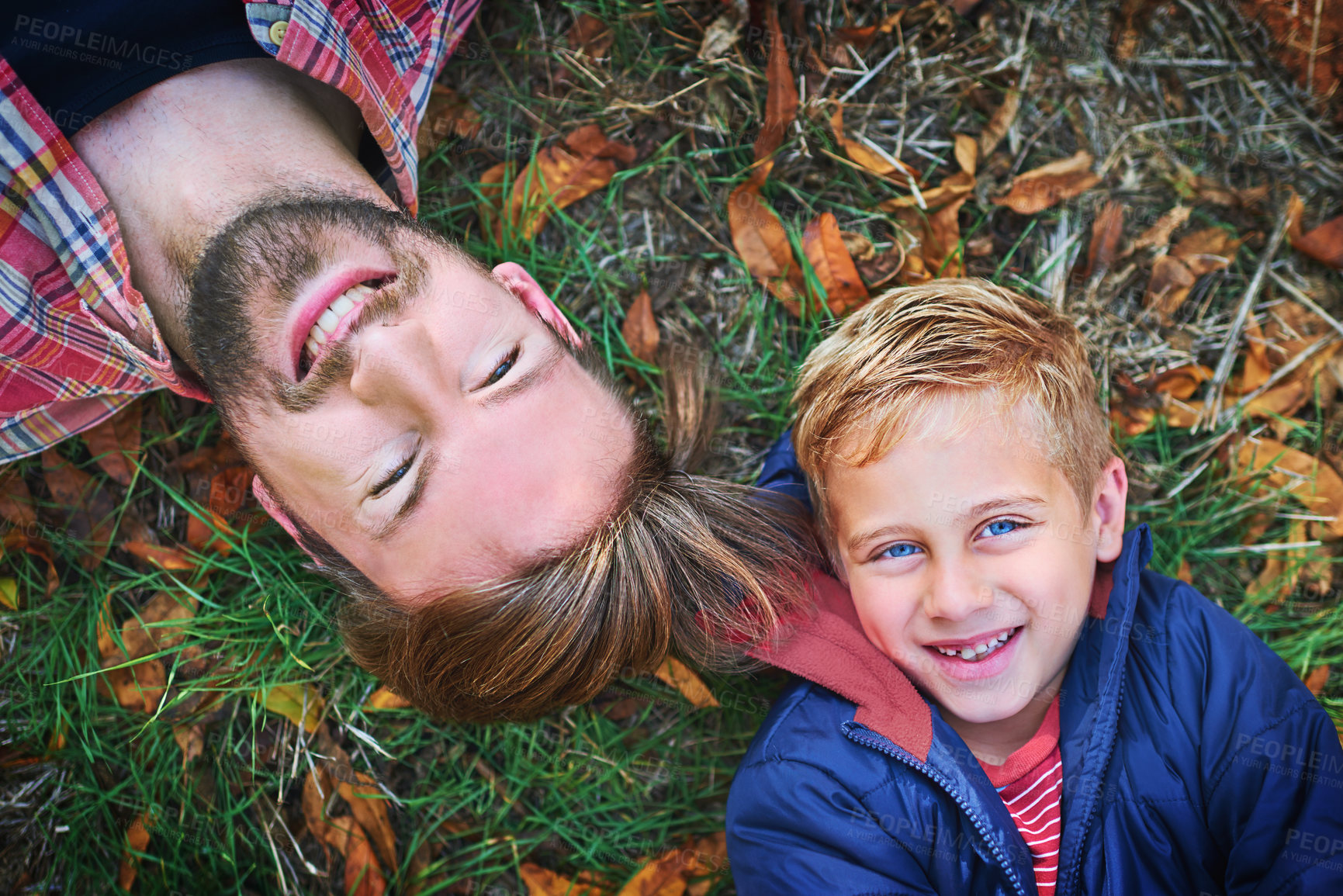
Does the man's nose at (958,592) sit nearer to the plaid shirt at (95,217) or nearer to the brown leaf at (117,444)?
the plaid shirt at (95,217)

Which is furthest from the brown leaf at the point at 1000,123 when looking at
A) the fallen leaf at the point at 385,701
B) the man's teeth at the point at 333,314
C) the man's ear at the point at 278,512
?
the fallen leaf at the point at 385,701

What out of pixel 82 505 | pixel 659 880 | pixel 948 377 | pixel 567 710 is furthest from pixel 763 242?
pixel 82 505

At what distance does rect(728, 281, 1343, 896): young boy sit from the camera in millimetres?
2338

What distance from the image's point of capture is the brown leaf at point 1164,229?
326cm

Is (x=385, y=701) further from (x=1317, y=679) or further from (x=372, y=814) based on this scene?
(x=1317, y=679)

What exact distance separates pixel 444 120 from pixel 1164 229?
2.90 m

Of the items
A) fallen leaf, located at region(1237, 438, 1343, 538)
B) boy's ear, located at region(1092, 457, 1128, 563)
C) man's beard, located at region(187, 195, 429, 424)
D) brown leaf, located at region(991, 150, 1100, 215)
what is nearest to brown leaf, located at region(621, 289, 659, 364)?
man's beard, located at region(187, 195, 429, 424)

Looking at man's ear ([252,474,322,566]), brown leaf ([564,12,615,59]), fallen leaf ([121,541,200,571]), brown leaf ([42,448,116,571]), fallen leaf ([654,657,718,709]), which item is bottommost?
fallen leaf ([654,657,718,709])

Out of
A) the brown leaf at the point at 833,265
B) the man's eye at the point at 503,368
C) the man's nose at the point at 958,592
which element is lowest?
the man's nose at the point at 958,592

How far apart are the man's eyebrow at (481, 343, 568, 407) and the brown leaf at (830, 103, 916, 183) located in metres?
1.58

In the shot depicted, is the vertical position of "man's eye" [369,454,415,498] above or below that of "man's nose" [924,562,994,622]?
above

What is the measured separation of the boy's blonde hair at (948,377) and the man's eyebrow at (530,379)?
0.83 metres

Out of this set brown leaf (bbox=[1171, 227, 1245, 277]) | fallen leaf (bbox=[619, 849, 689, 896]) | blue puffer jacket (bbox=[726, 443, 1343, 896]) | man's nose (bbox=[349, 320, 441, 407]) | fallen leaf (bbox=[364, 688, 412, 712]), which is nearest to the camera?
man's nose (bbox=[349, 320, 441, 407])

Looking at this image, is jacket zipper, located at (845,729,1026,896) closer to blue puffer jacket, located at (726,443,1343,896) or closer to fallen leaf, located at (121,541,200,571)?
blue puffer jacket, located at (726,443,1343,896)
